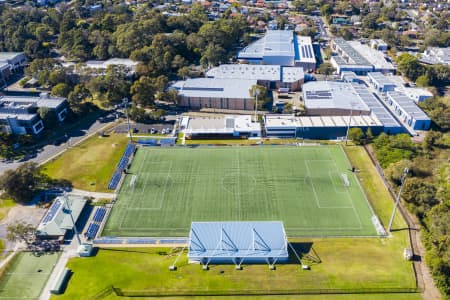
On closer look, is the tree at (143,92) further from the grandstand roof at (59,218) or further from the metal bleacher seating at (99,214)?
the metal bleacher seating at (99,214)

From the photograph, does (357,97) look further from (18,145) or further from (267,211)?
(18,145)

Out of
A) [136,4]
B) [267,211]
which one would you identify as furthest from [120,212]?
[136,4]

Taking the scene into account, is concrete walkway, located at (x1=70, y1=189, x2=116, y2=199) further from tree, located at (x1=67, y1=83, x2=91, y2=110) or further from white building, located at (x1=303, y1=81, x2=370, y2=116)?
white building, located at (x1=303, y1=81, x2=370, y2=116)

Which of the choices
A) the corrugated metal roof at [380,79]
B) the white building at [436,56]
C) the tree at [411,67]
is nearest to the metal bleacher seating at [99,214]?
the corrugated metal roof at [380,79]

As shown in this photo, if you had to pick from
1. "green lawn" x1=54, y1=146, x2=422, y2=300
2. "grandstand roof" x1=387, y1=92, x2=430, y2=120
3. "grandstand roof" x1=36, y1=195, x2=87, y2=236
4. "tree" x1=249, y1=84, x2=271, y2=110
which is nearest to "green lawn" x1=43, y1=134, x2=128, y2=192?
"grandstand roof" x1=36, y1=195, x2=87, y2=236

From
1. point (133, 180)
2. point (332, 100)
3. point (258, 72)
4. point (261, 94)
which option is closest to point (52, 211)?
point (133, 180)
